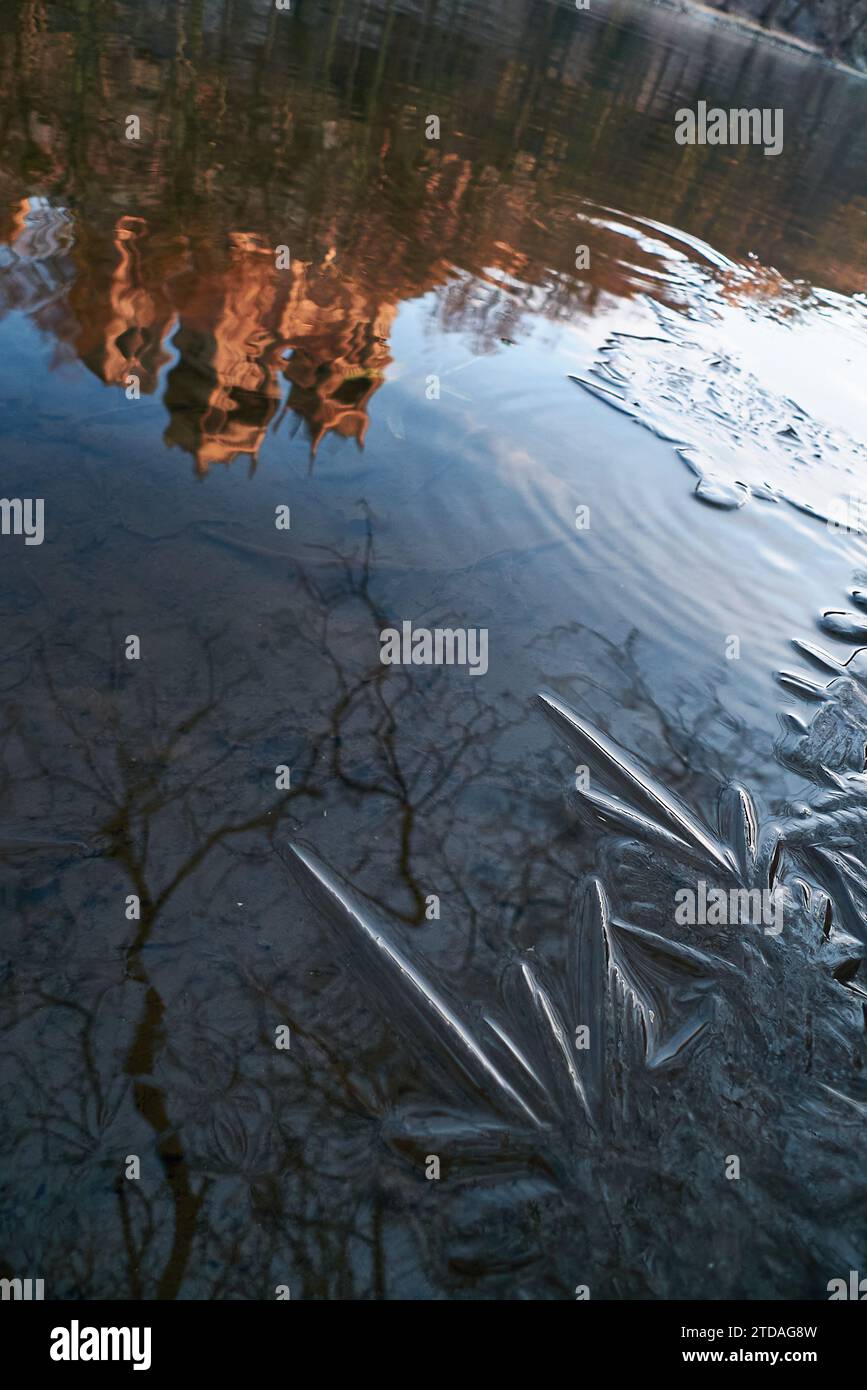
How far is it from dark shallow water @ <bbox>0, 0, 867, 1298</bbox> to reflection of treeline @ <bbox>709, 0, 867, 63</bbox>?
55386 mm

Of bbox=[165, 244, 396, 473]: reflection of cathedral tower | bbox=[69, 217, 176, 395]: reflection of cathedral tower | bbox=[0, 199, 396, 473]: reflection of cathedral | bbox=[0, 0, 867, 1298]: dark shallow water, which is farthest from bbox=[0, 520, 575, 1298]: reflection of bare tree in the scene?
bbox=[69, 217, 176, 395]: reflection of cathedral tower

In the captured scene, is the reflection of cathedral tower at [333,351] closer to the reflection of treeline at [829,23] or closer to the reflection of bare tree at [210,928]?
the reflection of bare tree at [210,928]

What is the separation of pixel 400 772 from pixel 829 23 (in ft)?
204

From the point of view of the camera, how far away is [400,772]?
109 inches

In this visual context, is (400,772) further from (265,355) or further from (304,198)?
(304,198)

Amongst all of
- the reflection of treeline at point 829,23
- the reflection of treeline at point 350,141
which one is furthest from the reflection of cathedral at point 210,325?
the reflection of treeline at point 829,23

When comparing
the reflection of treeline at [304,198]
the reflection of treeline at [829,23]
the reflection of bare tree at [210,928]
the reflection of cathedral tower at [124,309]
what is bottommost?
the reflection of bare tree at [210,928]

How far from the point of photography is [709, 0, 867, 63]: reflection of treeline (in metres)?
47.4

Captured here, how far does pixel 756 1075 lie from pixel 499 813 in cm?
99

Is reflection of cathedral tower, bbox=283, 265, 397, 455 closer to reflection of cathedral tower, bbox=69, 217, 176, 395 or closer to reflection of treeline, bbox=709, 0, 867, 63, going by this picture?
reflection of cathedral tower, bbox=69, 217, 176, 395

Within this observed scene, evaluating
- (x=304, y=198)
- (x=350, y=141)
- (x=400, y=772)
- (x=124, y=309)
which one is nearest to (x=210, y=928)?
(x=400, y=772)

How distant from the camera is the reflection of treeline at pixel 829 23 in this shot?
47409 mm

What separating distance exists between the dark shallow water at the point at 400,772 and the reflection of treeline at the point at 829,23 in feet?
182

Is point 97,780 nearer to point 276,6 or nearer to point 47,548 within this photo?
point 47,548
